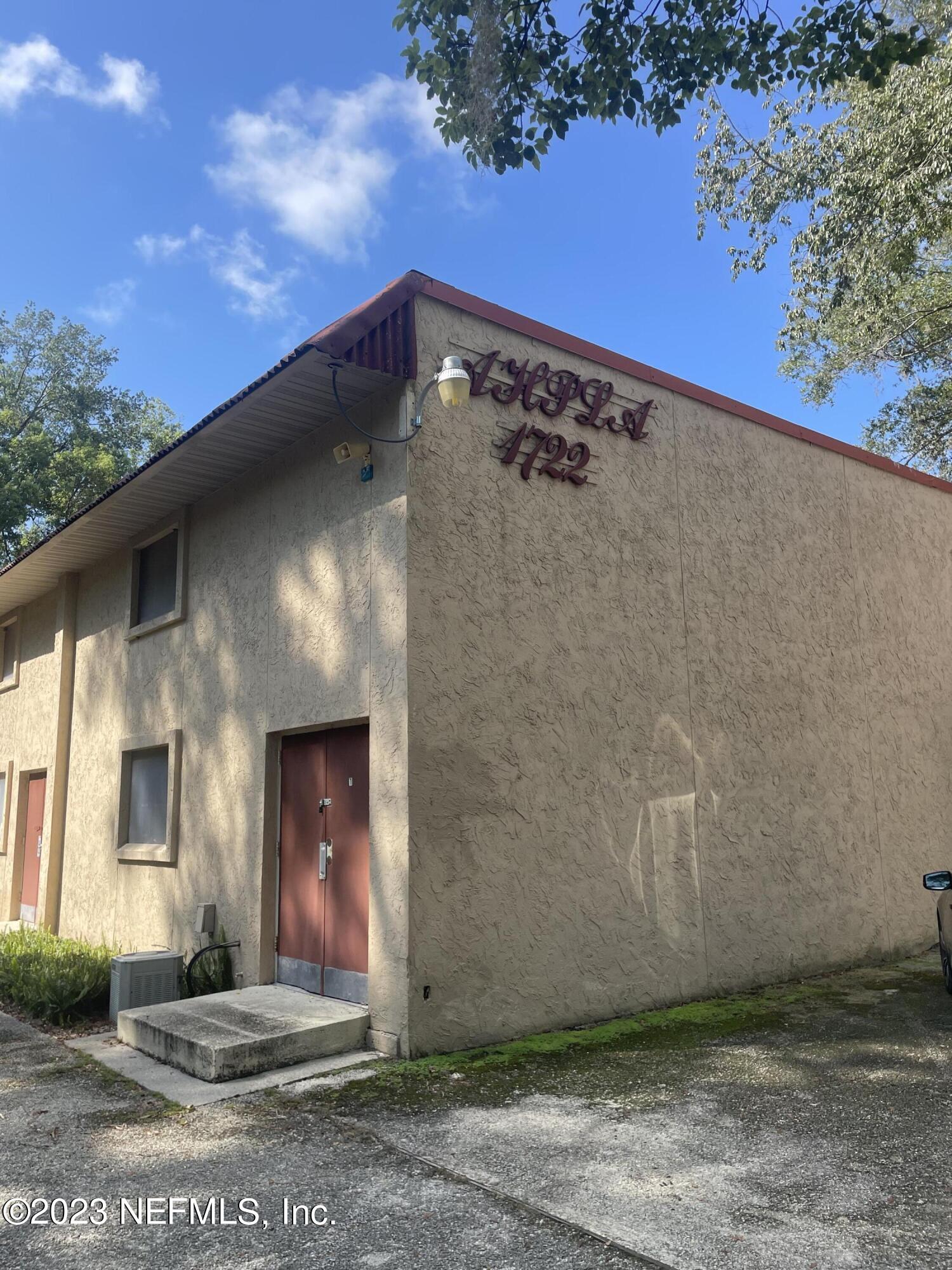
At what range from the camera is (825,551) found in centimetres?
1088

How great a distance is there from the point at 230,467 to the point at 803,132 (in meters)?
13.2

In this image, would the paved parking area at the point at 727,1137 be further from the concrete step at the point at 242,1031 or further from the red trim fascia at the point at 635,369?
the red trim fascia at the point at 635,369

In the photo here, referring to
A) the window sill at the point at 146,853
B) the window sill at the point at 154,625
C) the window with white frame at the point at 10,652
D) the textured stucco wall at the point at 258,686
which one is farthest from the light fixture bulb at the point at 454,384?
the window with white frame at the point at 10,652

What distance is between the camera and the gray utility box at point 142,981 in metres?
8.45

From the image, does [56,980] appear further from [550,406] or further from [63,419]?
[63,419]

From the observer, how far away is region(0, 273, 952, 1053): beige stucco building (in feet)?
23.4

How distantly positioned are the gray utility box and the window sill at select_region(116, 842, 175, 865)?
138cm

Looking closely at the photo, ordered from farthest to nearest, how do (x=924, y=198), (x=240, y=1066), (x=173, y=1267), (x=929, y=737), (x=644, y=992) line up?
(x=924, y=198), (x=929, y=737), (x=644, y=992), (x=240, y=1066), (x=173, y=1267)

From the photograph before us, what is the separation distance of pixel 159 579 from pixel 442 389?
18.9ft

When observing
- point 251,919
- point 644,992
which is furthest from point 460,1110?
point 251,919

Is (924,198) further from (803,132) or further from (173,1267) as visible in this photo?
(173,1267)

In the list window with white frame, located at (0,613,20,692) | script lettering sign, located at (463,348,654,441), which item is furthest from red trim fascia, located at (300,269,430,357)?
window with white frame, located at (0,613,20,692)

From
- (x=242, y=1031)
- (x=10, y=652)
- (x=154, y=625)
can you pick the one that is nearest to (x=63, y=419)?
(x=10, y=652)

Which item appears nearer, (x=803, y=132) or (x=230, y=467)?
(x=230, y=467)
